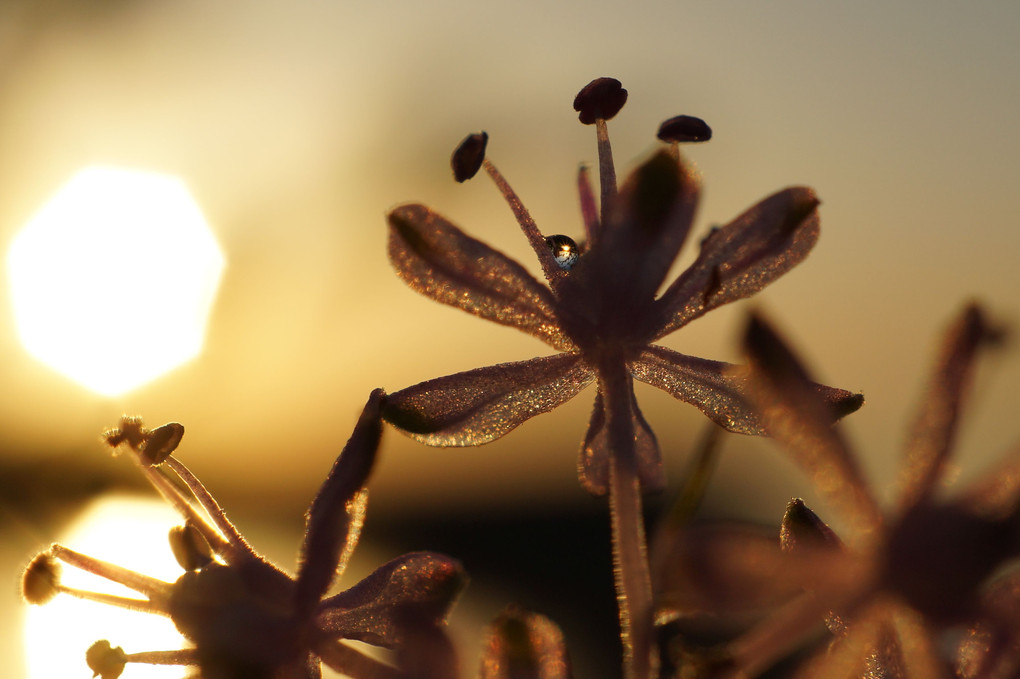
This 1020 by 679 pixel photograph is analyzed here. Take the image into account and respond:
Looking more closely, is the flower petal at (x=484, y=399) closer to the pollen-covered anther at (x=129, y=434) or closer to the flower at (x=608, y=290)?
the flower at (x=608, y=290)

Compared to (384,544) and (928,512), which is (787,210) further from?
(384,544)

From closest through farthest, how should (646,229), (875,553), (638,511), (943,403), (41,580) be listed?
Answer: (875,553) → (943,403) → (638,511) → (646,229) → (41,580)

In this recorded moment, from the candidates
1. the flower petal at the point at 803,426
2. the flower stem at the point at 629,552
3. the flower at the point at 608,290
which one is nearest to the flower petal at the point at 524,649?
the flower stem at the point at 629,552

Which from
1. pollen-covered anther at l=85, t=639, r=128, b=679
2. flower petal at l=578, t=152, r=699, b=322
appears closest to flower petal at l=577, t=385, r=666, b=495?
flower petal at l=578, t=152, r=699, b=322

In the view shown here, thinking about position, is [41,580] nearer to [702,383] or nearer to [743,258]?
[702,383]

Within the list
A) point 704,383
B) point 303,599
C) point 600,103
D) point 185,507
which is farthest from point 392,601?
point 600,103

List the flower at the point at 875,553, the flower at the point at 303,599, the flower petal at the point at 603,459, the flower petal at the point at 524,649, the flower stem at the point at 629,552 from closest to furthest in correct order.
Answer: the flower at the point at 875,553
the flower stem at the point at 629,552
the flower petal at the point at 524,649
the flower at the point at 303,599
the flower petal at the point at 603,459

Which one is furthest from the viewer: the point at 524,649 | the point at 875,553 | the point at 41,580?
the point at 41,580
